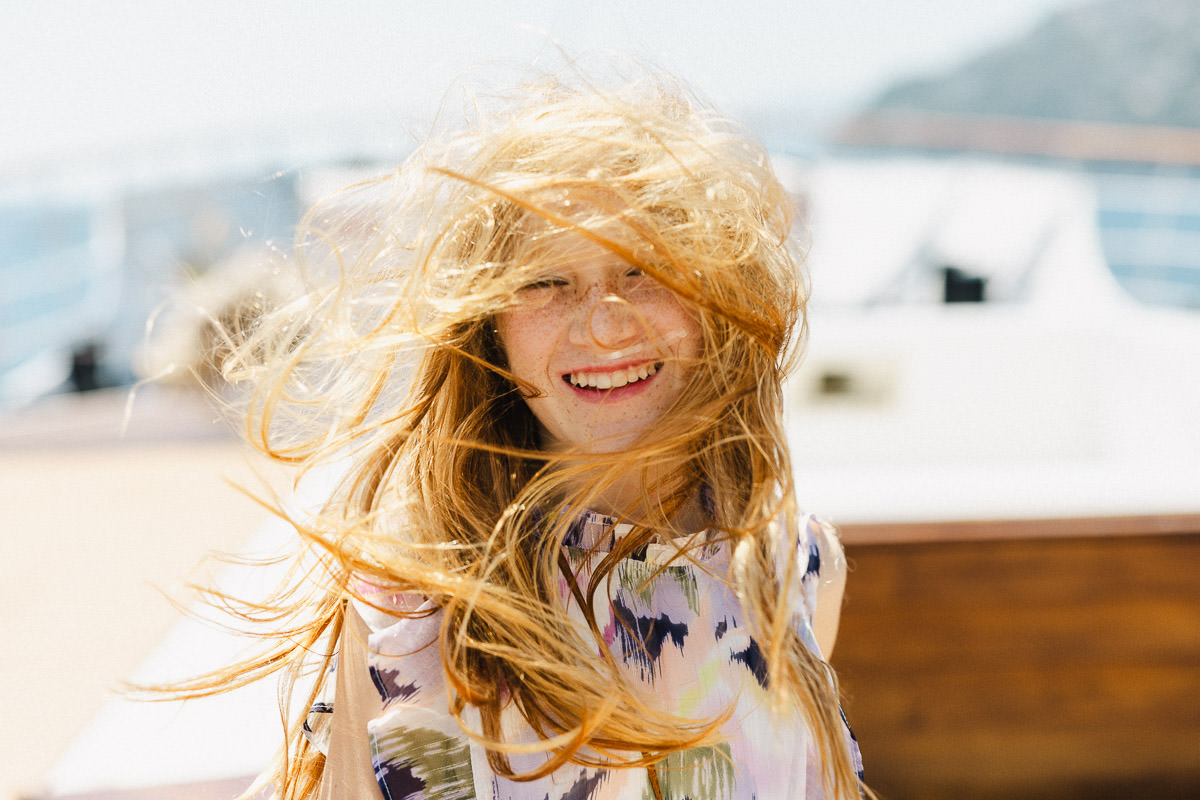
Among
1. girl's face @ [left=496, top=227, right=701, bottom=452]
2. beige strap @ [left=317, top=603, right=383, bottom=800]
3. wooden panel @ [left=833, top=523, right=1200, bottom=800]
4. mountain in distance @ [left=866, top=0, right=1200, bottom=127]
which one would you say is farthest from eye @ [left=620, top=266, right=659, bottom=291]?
mountain in distance @ [left=866, top=0, right=1200, bottom=127]

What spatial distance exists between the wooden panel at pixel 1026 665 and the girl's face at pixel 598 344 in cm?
104

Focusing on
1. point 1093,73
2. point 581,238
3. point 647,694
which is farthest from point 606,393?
point 1093,73

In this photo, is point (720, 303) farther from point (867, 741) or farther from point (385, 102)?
point (867, 741)

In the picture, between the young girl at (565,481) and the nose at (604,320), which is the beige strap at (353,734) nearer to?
the young girl at (565,481)

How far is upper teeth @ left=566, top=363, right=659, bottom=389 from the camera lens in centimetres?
80

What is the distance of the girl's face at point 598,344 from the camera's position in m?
0.77

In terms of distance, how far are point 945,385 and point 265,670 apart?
3294 mm

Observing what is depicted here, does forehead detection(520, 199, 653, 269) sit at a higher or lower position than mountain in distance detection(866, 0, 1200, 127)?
higher

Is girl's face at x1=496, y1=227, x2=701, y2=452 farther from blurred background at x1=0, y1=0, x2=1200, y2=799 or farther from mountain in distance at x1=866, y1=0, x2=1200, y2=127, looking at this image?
mountain in distance at x1=866, y1=0, x2=1200, y2=127

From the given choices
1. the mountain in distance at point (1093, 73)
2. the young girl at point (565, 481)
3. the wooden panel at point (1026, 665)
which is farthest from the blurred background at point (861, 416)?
the mountain in distance at point (1093, 73)

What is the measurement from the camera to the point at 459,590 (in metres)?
0.76

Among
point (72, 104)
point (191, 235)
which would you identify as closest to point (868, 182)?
point (191, 235)

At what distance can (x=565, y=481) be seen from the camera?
2.80 feet

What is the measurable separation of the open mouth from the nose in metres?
0.03
